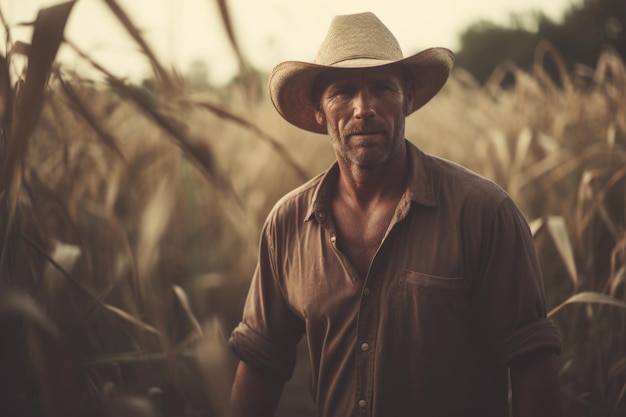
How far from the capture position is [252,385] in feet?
5.51

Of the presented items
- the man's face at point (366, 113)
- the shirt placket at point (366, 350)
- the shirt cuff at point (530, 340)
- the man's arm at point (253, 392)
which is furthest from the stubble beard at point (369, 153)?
the man's arm at point (253, 392)

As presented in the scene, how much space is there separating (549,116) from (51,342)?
10.6 ft

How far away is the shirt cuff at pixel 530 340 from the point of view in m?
1.37

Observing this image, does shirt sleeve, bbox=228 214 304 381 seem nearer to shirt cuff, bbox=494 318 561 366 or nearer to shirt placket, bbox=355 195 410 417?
shirt placket, bbox=355 195 410 417

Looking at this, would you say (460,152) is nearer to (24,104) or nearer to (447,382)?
(447,382)

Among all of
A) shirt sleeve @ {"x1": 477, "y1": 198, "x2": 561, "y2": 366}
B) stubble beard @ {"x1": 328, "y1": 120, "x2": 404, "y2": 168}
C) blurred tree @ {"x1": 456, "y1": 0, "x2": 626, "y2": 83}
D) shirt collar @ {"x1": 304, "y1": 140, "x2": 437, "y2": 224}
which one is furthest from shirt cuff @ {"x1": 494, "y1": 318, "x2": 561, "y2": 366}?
blurred tree @ {"x1": 456, "y1": 0, "x2": 626, "y2": 83}

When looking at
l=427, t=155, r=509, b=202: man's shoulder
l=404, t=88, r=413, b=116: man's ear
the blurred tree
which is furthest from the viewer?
the blurred tree

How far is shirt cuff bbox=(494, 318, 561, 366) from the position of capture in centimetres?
137

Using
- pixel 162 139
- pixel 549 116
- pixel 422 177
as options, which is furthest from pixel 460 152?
pixel 422 177

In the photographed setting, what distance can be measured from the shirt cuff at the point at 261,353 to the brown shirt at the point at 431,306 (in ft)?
0.39

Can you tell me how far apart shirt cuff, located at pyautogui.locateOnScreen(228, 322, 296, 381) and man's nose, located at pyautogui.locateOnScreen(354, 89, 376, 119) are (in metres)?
0.64

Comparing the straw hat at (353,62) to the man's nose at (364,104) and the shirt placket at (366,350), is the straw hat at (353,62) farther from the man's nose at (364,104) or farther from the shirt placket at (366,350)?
the shirt placket at (366,350)

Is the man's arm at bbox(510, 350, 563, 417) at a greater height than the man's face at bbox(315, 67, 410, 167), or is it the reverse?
the man's face at bbox(315, 67, 410, 167)

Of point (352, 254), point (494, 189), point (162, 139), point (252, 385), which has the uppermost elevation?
point (162, 139)
